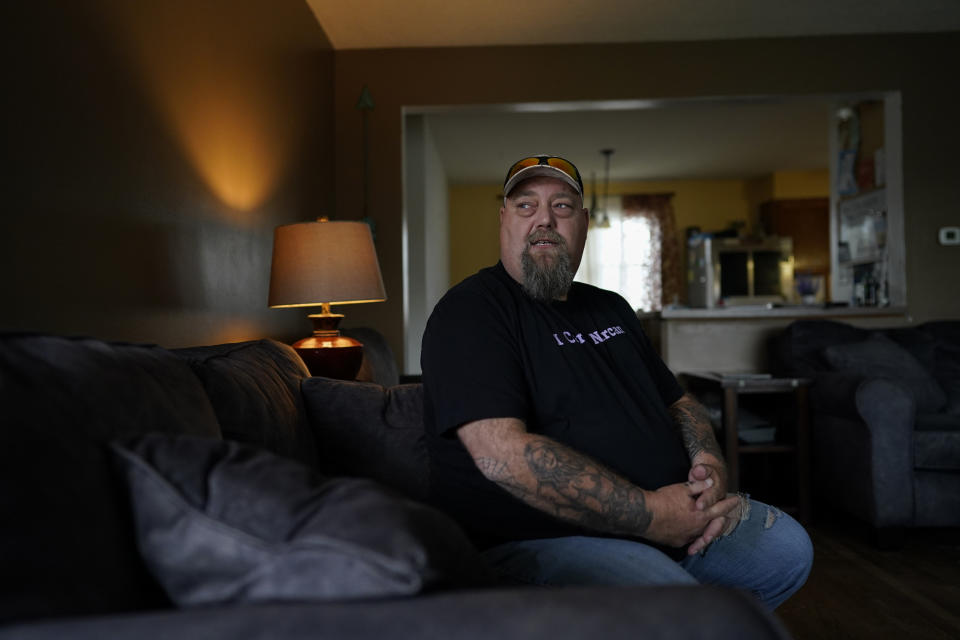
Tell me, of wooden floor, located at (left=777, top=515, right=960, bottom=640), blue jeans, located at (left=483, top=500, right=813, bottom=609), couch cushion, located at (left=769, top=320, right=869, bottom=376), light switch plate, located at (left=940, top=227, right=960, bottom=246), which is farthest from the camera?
light switch plate, located at (left=940, top=227, right=960, bottom=246)

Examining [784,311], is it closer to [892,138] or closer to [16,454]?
[892,138]

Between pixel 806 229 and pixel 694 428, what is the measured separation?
27.0ft

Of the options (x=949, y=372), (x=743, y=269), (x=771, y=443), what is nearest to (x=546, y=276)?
(x=771, y=443)

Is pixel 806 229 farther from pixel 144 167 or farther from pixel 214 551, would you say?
pixel 214 551

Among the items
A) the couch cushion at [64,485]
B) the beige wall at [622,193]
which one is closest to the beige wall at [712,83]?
the couch cushion at [64,485]

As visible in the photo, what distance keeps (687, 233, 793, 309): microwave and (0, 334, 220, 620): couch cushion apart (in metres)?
8.43

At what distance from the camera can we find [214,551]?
68 cm

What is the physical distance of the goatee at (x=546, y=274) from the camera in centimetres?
157

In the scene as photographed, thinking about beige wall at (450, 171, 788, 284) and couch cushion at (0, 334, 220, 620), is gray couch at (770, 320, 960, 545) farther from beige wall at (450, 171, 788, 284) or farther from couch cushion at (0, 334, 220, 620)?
beige wall at (450, 171, 788, 284)

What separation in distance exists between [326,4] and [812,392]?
3.12 meters

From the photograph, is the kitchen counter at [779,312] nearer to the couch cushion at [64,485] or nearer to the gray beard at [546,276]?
the gray beard at [546,276]

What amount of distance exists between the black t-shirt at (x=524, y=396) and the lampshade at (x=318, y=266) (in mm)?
1098

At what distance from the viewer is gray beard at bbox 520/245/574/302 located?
157 cm

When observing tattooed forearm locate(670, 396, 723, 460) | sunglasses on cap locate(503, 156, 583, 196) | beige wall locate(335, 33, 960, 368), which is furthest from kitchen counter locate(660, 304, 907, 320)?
sunglasses on cap locate(503, 156, 583, 196)
